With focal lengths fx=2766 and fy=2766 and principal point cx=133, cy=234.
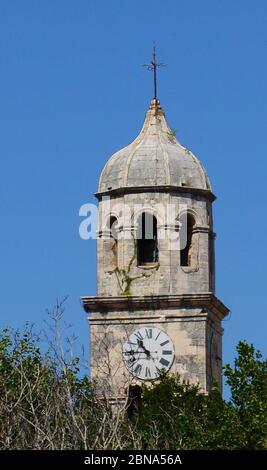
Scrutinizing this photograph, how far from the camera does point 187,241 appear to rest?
78.3 m

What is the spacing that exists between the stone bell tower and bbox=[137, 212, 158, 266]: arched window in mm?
28

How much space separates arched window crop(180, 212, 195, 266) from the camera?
256 feet

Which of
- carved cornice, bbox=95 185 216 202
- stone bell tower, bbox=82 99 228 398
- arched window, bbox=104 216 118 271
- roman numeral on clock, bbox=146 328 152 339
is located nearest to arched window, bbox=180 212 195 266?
stone bell tower, bbox=82 99 228 398

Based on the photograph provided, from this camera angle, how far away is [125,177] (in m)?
78.2

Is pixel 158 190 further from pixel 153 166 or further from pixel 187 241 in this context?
pixel 187 241

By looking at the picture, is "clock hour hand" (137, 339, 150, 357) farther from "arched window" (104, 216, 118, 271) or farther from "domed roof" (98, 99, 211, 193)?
"domed roof" (98, 99, 211, 193)

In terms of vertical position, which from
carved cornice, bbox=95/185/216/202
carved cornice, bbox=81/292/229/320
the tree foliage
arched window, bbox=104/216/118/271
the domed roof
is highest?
the domed roof

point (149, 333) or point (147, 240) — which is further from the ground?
point (147, 240)

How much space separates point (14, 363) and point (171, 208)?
244 inches

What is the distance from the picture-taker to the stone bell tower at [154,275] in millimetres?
77188

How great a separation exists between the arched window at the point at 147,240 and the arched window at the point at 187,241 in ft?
2.52

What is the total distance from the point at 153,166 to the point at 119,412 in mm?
20718

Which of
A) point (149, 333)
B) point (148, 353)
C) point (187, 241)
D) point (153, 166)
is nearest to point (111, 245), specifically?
point (187, 241)
